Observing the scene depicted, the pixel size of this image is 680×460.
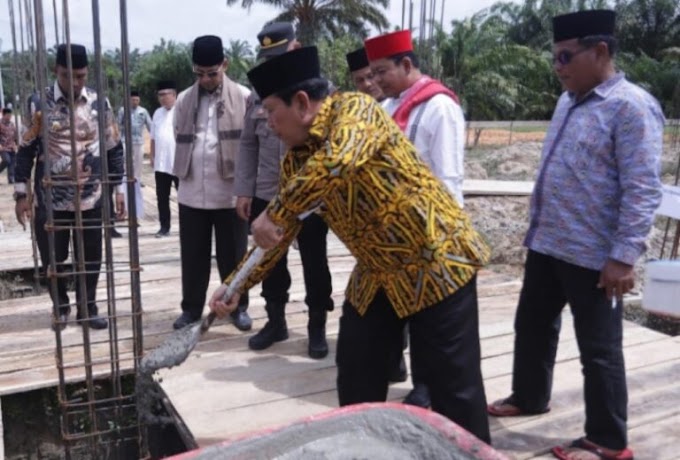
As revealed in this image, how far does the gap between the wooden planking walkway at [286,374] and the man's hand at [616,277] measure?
2.40 ft

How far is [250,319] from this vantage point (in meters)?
4.09

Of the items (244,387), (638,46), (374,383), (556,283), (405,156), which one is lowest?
(244,387)

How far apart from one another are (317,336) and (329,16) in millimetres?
22732

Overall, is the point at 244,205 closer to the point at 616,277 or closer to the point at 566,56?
the point at 566,56

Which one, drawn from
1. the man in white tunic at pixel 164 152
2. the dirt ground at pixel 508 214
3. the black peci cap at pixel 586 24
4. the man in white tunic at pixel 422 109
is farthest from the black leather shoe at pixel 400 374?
the man in white tunic at pixel 164 152

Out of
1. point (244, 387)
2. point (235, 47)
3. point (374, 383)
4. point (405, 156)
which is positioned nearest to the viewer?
point (405, 156)

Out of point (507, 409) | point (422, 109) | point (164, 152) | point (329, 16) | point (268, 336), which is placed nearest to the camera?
point (422, 109)

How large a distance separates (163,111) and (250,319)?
3714mm

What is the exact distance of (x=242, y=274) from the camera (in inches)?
83.7

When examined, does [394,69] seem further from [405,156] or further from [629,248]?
[629,248]

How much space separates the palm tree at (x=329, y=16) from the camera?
77.8 ft

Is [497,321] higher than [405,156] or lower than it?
lower

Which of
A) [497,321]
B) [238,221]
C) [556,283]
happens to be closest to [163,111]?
[238,221]

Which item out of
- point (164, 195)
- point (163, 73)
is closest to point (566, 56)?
point (164, 195)
